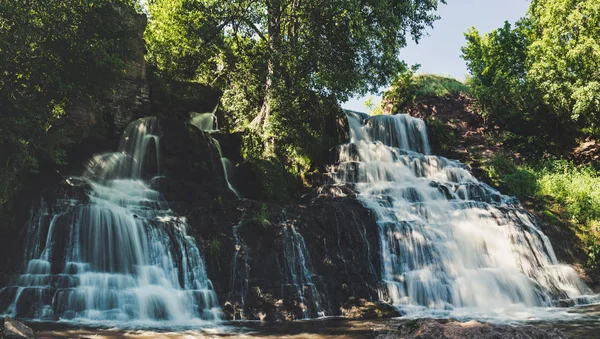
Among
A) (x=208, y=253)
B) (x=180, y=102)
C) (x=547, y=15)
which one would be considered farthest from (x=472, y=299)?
(x=547, y=15)

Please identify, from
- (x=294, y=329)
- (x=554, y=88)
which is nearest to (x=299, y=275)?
(x=294, y=329)

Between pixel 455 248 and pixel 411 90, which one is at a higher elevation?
pixel 411 90

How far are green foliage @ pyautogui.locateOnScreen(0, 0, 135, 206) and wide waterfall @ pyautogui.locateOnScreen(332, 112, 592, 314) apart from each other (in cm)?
1103

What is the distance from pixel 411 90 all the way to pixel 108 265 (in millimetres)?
29823

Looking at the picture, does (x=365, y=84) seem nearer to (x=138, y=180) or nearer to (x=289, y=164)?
(x=289, y=164)

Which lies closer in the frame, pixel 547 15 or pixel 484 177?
pixel 484 177

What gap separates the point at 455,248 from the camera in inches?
586

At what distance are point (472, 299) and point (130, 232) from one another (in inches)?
411

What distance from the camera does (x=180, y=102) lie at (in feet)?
75.4

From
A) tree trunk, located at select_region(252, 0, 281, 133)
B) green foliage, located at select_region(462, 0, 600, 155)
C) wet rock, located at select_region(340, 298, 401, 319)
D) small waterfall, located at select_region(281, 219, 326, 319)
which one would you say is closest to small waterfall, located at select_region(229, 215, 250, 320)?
small waterfall, located at select_region(281, 219, 326, 319)

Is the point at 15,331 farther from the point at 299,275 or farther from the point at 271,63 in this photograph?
the point at 271,63

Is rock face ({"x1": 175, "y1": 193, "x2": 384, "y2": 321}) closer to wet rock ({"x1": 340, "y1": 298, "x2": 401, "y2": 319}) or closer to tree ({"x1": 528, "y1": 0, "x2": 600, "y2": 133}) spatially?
wet rock ({"x1": 340, "y1": 298, "x2": 401, "y2": 319})

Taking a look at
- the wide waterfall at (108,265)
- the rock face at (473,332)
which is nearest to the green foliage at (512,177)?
the rock face at (473,332)

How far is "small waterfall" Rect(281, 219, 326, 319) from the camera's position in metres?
12.0
